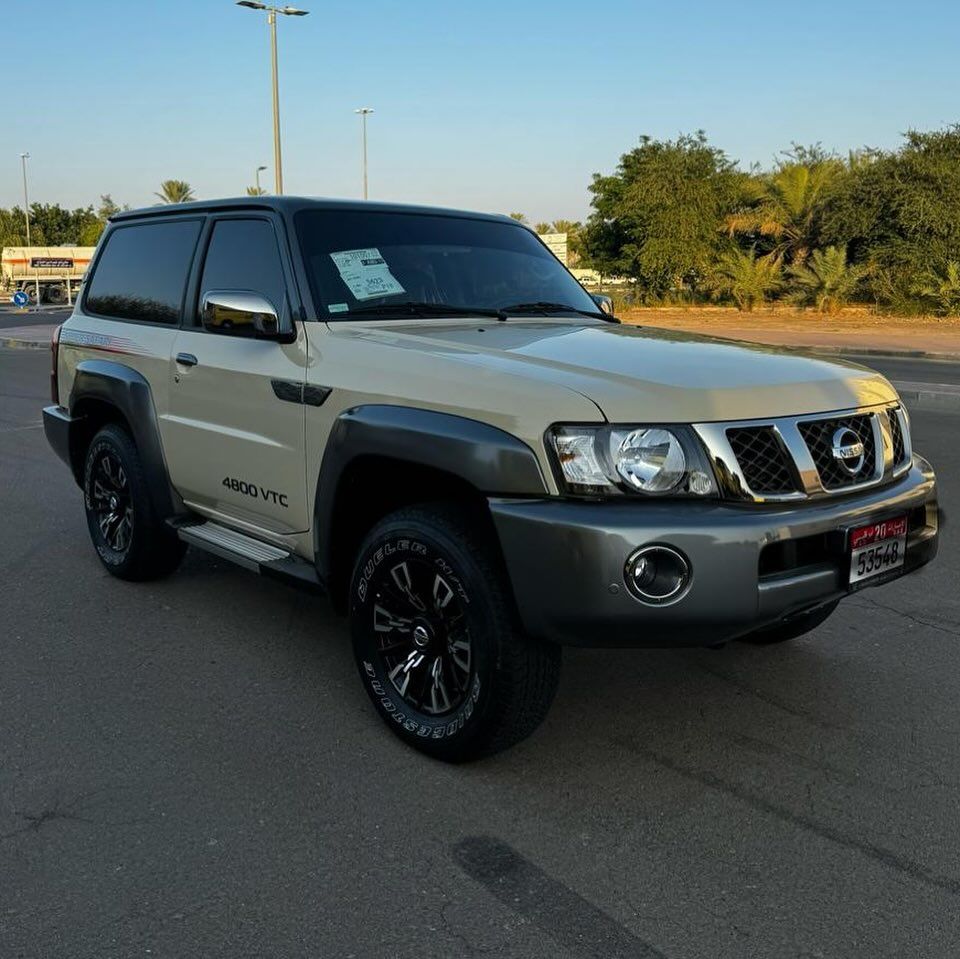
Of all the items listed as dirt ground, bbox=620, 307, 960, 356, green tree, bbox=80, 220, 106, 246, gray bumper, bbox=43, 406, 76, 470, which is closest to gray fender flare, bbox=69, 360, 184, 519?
gray bumper, bbox=43, 406, 76, 470

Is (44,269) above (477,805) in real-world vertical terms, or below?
above

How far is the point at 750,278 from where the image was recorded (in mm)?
32844

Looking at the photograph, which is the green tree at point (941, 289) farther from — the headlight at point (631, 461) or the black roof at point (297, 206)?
the headlight at point (631, 461)

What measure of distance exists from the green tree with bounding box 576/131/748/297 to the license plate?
34.9m

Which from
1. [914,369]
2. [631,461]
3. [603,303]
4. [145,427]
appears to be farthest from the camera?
[914,369]

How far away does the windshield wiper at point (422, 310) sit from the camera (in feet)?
13.0

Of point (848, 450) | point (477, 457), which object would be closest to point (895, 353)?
point (848, 450)

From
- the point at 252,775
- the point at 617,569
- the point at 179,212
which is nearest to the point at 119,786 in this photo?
the point at 252,775

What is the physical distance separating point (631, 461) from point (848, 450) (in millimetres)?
775

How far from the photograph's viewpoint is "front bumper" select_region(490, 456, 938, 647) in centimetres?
278

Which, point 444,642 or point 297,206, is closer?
A: point 444,642

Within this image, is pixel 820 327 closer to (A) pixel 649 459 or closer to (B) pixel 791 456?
(B) pixel 791 456

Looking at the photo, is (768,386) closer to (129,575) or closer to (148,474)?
(148,474)

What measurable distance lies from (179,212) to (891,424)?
10.8ft
